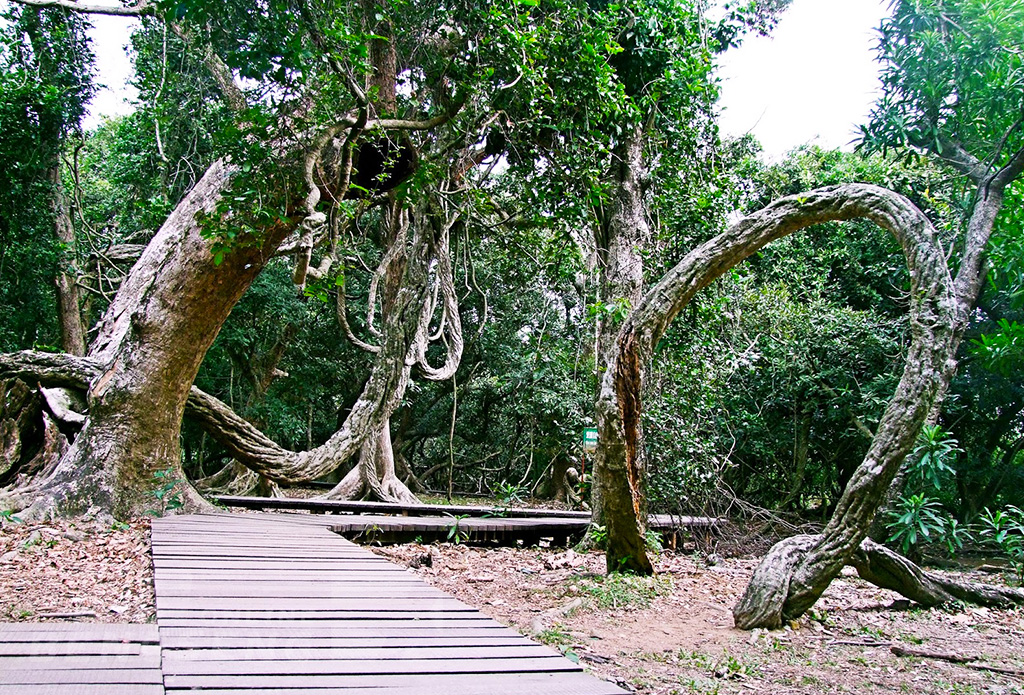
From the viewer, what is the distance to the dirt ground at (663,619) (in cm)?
329

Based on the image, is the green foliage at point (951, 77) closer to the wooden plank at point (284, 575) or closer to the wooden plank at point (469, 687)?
the wooden plank at point (284, 575)

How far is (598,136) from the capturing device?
7.46 meters

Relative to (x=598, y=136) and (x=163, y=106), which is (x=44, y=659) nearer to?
(x=163, y=106)

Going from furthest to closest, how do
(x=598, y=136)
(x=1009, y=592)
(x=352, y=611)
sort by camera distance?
(x=598, y=136) < (x=1009, y=592) < (x=352, y=611)

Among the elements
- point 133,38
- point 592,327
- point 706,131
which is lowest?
point 592,327

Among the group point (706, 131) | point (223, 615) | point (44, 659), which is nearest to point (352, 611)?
point (223, 615)

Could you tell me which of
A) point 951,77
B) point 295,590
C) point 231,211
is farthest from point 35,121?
point 951,77

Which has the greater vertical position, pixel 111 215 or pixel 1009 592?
pixel 111 215

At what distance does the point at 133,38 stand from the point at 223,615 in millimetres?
9090

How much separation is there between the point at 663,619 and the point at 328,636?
2604 millimetres

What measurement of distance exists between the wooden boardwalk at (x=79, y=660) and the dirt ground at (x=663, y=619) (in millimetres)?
584

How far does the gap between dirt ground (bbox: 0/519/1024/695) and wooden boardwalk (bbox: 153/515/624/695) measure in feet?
1.31

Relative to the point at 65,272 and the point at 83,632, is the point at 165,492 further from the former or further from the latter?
the point at 65,272

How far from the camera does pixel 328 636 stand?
108 inches
